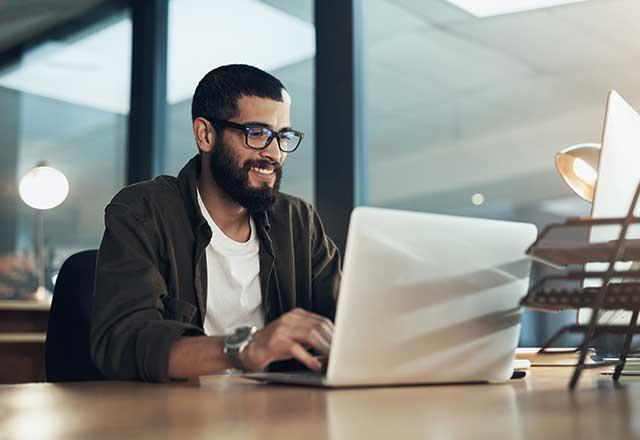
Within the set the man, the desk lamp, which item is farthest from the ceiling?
the man

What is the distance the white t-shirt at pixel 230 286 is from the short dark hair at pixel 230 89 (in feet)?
0.88

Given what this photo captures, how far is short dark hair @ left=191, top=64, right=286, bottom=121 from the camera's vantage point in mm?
1869

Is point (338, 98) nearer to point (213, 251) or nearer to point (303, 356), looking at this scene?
point (213, 251)

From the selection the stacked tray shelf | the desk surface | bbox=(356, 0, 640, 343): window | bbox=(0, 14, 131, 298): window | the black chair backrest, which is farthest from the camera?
bbox=(0, 14, 131, 298): window

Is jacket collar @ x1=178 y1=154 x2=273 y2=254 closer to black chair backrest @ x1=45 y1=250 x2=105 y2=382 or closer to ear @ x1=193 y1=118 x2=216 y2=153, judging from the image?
ear @ x1=193 y1=118 x2=216 y2=153

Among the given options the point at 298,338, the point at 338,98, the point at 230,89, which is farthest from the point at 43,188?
the point at 298,338

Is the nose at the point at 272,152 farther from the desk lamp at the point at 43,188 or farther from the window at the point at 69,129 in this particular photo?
the window at the point at 69,129

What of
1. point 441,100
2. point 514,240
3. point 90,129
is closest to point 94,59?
point 90,129

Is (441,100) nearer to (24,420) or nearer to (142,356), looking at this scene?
(142,356)

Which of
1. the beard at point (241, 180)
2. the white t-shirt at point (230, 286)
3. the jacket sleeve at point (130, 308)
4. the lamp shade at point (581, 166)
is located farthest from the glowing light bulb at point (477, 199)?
the jacket sleeve at point (130, 308)

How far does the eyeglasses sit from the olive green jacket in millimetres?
144

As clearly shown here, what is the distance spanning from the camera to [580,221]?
0.88 m

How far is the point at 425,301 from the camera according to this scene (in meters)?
1.00

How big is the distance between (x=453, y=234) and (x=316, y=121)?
2302 millimetres
